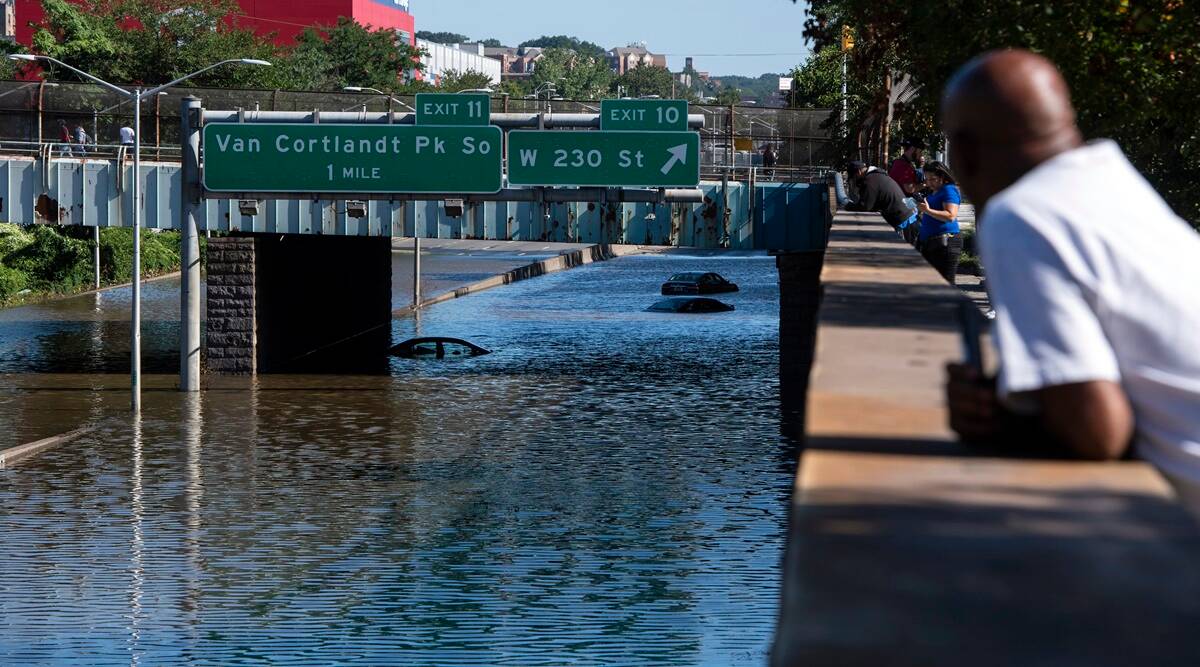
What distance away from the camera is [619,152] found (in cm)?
3594

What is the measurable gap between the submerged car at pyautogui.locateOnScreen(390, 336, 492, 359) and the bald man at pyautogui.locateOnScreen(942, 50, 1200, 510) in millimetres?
45710

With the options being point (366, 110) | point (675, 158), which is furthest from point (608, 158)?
point (366, 110)

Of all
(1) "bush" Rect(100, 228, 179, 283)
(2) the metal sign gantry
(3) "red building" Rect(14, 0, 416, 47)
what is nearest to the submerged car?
(2) the metal sign gantry

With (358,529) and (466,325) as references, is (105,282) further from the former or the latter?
(358,529)

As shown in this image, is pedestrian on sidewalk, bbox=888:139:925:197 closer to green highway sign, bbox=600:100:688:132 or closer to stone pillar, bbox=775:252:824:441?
stone pillar, bbox=775:252:824:441

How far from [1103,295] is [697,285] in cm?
6901

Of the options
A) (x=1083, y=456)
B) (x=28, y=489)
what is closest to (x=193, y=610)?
(x=28, y=489)

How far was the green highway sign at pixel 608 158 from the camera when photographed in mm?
35719

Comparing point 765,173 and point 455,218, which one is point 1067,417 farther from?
point 765,173

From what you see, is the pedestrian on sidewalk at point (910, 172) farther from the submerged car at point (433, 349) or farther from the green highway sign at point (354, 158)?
the submerged car at point (433, 349)

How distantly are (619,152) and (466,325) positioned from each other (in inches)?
949

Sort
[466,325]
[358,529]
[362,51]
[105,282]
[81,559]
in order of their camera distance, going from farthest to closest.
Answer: [362,51] → [105,282] → [466,325] → [358,529] → [81,559]

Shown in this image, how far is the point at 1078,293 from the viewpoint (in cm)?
290

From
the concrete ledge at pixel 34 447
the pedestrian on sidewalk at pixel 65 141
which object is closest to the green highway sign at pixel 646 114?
the pedestrian on sidewalk at pixel 65 141
